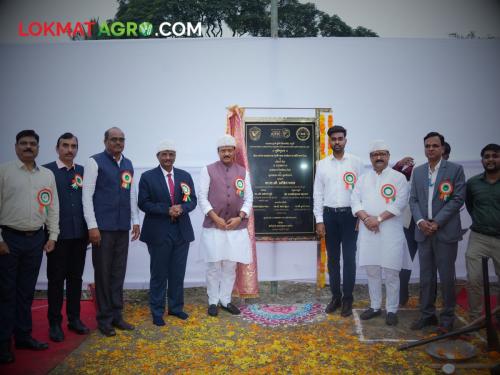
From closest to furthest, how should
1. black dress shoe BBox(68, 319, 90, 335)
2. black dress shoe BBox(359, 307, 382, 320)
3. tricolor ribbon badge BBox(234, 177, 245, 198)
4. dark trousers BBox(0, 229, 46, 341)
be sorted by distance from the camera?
dark trousers BBox(0, 229, 46, 341), black dress shoe BBox(68, 319, 90, 335), black dress shoe BBox(359, 307, 382, 320), tricolor ribbon badge BBox(234, 177, 245, 198)

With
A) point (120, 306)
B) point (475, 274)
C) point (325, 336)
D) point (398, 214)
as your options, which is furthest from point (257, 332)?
point (475, 274)

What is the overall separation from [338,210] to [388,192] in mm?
568

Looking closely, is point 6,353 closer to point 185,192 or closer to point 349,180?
point 185,192

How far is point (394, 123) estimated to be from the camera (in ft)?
16.3

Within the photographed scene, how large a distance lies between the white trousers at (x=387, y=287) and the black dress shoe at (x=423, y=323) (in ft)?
0.77

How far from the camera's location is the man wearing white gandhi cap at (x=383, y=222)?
154 inches

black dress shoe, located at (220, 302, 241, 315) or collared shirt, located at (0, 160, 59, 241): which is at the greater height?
collared shirt, located at (0, 160, 59, 241)

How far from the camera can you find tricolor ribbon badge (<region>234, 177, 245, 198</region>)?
14.1 feet

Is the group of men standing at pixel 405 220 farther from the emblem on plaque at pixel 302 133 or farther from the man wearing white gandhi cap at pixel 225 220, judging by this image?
the man wearing white gandhi cap at pixel 225 220

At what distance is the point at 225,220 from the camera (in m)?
4.26

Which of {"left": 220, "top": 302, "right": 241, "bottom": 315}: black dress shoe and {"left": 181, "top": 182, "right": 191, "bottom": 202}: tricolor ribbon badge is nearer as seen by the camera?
{"left": 181, "top": 182, "right": 191, "bottom": 202}: tricolor ribbon badge

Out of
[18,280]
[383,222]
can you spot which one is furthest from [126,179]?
[383,222]

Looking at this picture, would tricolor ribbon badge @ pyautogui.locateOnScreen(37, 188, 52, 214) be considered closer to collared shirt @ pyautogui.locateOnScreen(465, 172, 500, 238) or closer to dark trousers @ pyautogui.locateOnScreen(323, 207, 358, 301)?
dark trousers @ pyautogui.locateOnScreen(323, 207, 358, 301)

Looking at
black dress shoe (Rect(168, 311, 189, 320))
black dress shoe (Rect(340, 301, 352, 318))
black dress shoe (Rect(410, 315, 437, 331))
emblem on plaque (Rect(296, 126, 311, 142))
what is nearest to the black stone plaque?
emblem on plaque (Rect(296, 126, 311, 142))
